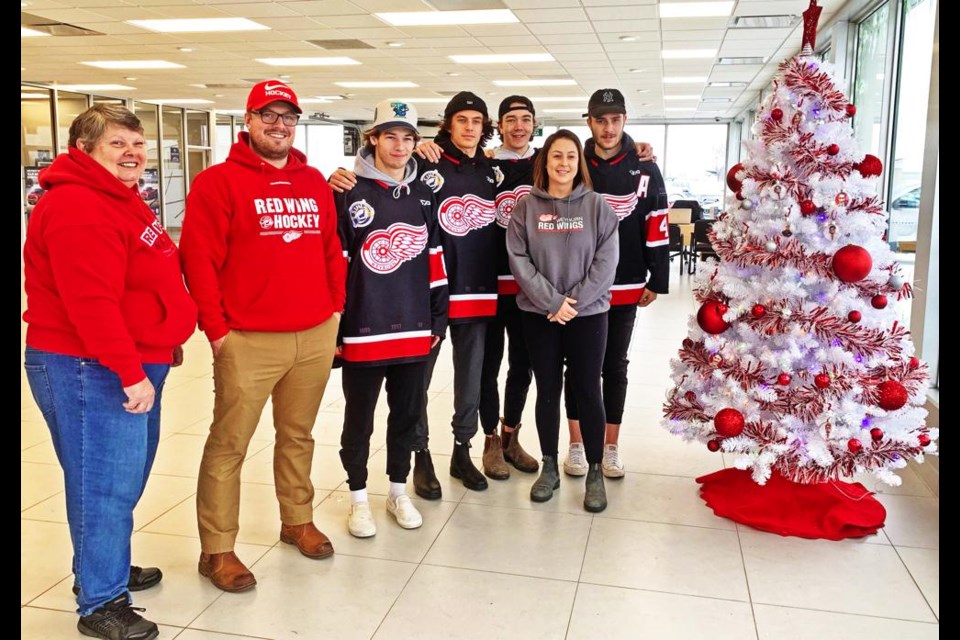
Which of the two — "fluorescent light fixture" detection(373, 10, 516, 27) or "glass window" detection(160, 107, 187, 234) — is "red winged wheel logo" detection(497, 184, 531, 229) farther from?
"glass window" detection(160, 107, 187, 234)

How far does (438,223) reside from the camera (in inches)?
126

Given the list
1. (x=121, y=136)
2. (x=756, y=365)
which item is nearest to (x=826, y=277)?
(x=756, y=365)

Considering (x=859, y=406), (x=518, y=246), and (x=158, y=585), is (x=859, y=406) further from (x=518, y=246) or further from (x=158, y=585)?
(x=158, y=585)

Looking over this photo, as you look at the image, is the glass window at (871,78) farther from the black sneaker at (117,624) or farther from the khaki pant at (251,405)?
the black sneaker at (117,624)

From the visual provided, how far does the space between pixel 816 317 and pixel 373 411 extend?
5.63 feet

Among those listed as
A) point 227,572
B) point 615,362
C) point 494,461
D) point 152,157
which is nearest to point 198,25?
point 494,461

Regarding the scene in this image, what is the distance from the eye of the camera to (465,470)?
11.6 ft

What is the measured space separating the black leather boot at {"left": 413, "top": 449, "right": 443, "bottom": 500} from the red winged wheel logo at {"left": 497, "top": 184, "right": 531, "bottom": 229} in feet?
3.47

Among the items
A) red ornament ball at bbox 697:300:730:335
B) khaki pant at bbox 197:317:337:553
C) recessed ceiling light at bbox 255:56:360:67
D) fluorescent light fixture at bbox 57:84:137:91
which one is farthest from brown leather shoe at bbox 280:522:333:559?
fluorescent light fixture at bbox 57:84:137:91

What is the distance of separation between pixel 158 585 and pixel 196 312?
3.17ft

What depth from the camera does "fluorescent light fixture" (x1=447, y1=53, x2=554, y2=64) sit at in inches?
434

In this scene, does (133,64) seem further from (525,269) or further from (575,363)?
(575,363)

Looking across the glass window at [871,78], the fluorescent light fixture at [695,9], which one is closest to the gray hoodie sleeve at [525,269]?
the glass window at [871,78]

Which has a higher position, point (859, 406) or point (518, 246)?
point (518, 246)
